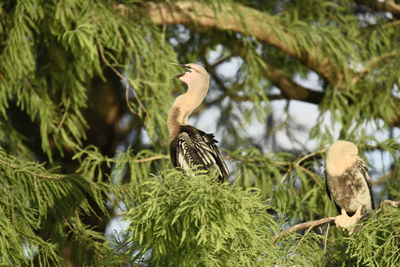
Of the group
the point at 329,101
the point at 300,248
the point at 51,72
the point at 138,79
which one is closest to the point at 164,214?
the point at 300,248

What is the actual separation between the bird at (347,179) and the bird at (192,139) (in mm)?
543

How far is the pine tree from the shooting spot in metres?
2.93

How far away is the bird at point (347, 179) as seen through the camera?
3.84 m

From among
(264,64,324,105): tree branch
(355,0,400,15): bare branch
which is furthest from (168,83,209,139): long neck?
(355,0,400,15): bare branch

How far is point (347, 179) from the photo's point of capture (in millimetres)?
3867

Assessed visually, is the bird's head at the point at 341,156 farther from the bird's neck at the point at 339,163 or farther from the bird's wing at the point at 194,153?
the bird's wing at the point at 194,153

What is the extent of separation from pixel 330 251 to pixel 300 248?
0.24m

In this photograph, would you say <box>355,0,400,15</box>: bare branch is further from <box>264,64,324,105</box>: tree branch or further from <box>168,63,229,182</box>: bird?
<box>168,63,229,182</box>: bird

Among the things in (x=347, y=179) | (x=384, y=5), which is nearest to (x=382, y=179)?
(x=384, y=5)

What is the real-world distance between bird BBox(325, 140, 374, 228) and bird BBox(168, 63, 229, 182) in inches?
21.4

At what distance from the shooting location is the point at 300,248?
10.4 ft

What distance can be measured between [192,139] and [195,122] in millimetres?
2871

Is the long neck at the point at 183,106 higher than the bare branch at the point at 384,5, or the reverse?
the long neck at the point at 183,106

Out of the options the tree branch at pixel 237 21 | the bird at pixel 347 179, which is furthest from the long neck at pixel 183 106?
the tree branch at pixel 237 21
